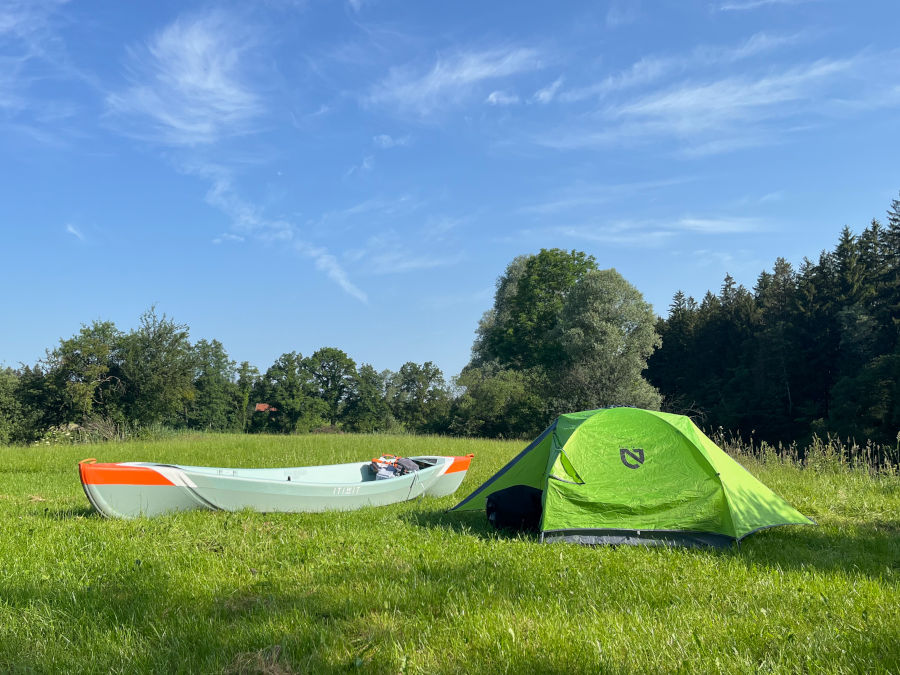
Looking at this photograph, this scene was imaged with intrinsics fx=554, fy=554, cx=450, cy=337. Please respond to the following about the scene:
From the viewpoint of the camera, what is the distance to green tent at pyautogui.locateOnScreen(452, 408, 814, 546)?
604cm

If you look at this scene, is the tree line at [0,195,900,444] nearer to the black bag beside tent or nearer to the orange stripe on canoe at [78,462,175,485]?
the orange stripe on canoe at [78,462,175,485]

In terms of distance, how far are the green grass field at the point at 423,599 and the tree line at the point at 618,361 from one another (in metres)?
20.7

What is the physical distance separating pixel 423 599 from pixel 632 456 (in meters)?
3.41

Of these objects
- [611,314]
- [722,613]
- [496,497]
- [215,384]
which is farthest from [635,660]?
[215,384]

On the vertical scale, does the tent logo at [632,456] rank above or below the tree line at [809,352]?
below

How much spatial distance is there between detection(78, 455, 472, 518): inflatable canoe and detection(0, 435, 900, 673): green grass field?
38 cm

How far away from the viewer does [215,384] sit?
61.1 m

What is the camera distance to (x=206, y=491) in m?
7.57

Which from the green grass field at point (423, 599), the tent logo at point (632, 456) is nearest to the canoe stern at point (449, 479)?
the green grass field at point (423, 599)

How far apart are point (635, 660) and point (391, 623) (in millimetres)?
1566

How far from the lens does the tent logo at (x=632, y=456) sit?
21.4ft

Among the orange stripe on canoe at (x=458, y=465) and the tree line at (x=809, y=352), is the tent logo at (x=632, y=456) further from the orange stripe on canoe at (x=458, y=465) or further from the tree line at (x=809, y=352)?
the tree line at (x=809, y=352)

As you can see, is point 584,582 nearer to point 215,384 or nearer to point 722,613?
point 722,613

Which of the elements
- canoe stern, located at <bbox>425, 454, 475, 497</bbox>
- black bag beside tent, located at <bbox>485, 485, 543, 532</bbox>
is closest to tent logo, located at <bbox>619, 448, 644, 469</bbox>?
black bag beside tent, located at <bbox>485, 485, 543, 532</bbox>
